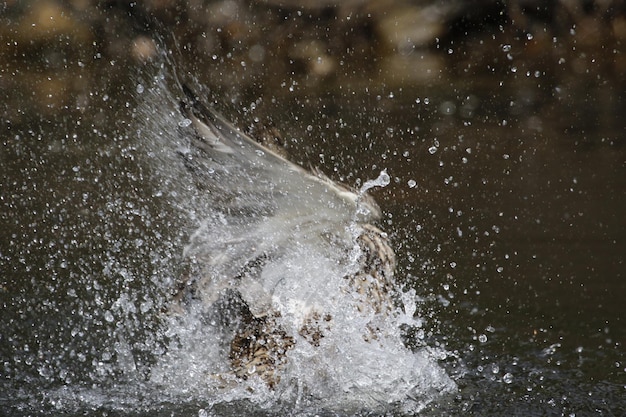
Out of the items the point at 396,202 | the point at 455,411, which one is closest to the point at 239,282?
the point at 455,411

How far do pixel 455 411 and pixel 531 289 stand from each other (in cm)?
164

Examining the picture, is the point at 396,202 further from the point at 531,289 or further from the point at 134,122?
the point at 134,122

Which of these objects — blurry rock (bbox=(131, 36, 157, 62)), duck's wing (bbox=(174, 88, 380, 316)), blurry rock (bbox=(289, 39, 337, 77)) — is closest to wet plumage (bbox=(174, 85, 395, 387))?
duck's wing (bbox=(174, 88, 380, 316))

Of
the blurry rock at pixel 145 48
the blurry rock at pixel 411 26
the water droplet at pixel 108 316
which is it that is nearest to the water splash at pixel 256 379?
the water droplet at pixel 108 316

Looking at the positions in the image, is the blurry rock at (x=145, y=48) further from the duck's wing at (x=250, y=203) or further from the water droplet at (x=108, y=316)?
the duck's wing at (x=250, y=203)

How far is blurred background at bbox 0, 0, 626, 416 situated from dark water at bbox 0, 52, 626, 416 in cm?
2

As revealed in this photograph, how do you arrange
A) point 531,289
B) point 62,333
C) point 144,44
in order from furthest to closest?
point 144,44, point 531,289, point 62,333

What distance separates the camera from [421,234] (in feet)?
17.8

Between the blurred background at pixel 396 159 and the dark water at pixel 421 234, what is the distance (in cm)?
2

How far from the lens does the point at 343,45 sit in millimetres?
8750

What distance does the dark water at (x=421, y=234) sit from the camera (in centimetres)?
347

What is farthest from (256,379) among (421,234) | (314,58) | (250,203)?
(314,58)

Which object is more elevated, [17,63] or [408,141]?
[17,63]

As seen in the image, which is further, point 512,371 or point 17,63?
point 17,63
